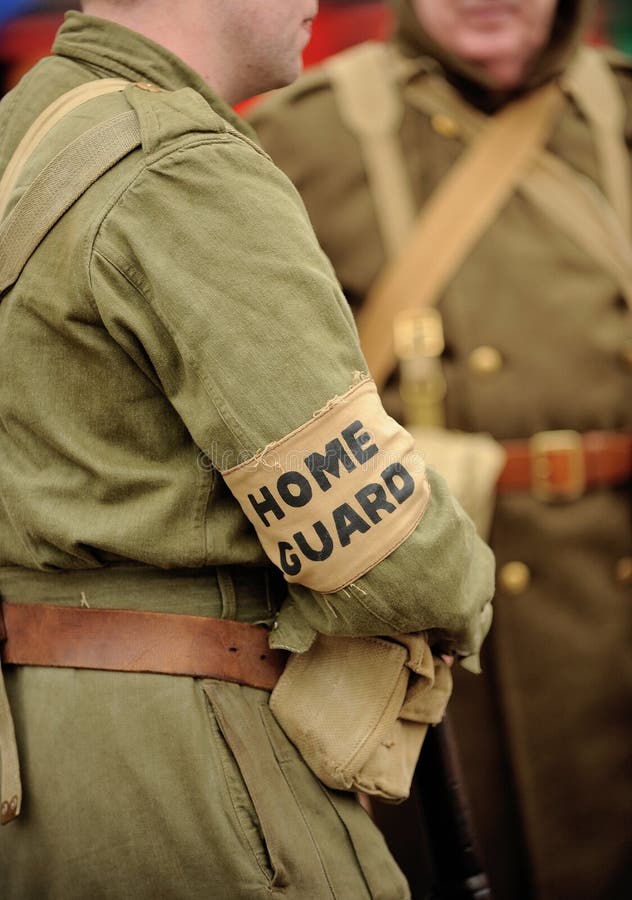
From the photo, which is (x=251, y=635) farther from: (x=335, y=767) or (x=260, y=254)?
(x=260, y=254)

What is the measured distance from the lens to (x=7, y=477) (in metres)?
1.29

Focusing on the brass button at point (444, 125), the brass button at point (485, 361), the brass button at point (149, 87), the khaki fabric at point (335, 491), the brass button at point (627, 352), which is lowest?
the brass button at point (627, 352)

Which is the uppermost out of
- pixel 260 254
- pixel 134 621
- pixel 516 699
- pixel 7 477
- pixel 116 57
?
pixel 116 57

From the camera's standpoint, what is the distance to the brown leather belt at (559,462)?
2.48 metres

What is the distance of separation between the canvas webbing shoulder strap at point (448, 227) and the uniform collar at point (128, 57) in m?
1.15

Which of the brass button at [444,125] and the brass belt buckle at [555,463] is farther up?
the brass button at [444,125]

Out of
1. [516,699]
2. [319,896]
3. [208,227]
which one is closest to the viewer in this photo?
[208,227]

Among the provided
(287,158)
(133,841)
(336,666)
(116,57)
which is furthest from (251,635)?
(287,158)

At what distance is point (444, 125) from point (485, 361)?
1.84ft

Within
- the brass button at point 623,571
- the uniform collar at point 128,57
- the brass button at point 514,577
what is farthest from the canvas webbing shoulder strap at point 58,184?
the brass button at point 623,571

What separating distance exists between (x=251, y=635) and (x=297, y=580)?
0.15 metres

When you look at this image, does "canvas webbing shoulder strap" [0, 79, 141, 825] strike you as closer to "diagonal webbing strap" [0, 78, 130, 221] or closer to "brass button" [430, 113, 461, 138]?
"diagonal webbing strap" [0, 78, 130, 221]

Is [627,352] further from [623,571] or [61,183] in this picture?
[61,183]

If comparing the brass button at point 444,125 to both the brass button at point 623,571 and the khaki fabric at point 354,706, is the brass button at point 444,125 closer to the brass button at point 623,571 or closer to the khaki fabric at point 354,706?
the brass button at point 623,571
